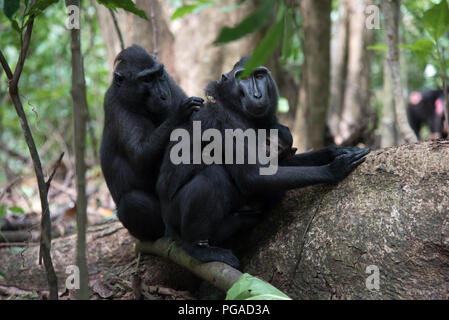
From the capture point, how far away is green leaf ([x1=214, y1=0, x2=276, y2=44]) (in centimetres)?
129

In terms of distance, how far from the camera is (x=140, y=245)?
4125 mm

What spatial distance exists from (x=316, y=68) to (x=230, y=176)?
3.37m

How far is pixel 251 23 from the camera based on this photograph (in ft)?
4.24

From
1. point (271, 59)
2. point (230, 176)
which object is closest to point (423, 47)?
point (230, 176)

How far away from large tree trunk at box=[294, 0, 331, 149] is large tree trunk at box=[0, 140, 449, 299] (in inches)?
118

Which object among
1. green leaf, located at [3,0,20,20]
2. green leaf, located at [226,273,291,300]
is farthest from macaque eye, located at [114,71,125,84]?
green leaf, located at [226,273,291,300]

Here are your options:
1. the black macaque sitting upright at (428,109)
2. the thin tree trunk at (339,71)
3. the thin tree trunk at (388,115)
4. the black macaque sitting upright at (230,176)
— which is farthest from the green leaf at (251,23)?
the black macaque sitting upright at (428,109)

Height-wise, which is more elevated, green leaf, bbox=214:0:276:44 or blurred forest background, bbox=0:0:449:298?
blurred forest background, bbox=0:0:449:298

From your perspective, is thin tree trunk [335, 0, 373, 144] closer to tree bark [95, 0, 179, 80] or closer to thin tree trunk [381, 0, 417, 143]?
tree bark [95, 0, 179, 80]

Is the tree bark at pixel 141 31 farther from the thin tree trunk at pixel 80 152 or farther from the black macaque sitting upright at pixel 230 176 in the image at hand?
the thin tree trunk at pixel 80 152

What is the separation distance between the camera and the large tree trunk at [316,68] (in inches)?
244

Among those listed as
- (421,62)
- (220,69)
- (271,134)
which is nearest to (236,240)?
(271,134)
